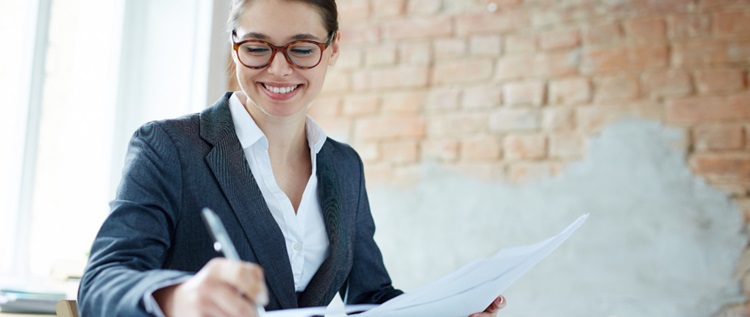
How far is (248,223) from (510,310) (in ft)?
5.64

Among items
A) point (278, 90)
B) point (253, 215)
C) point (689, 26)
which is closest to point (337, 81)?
point (689, 26)

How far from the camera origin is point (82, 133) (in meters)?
2.41

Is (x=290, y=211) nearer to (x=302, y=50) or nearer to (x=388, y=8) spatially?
(x=302, y=50)

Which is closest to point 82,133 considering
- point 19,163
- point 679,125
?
point 19,163

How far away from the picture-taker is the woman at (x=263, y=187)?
1.04 metres

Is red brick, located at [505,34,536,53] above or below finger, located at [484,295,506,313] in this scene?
above

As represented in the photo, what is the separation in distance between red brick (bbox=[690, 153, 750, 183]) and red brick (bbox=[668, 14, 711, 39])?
0.41 metres

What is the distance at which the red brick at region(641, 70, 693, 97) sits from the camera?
2.53 metres

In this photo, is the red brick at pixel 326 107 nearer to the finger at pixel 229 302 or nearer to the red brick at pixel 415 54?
the red brick at pixel 415 54

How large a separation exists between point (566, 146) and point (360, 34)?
932 millimetres

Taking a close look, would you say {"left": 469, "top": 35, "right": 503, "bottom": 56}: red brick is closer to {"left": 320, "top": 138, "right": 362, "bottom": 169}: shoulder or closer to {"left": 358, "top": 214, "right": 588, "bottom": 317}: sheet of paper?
{"left": 320, "top": 138, "right": 362, "bottom": 169}: shoulder

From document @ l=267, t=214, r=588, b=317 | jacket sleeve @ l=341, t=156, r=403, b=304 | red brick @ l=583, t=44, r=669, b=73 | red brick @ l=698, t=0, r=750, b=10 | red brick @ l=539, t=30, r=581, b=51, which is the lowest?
jacket sleeve @ l=341, t=156, r=403, b=304

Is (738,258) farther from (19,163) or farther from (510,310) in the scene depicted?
(19,163)

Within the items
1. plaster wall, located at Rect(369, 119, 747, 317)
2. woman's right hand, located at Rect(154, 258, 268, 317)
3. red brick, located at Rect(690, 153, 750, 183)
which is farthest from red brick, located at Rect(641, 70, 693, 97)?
woman's right hand, located at Rect(154, 258, 268, 317)
